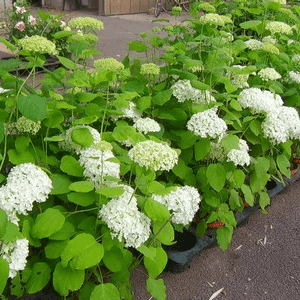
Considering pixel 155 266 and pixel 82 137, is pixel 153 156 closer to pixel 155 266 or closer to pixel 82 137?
pixel 82 137

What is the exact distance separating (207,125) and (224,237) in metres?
0.69

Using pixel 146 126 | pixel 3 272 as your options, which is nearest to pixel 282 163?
pixel 146 126

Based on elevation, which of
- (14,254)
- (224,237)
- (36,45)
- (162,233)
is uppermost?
(36,45)

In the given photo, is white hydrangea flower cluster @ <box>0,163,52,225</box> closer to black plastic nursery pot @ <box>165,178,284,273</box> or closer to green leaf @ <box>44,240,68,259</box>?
green leaf @ <box>44,240,68,259</box>

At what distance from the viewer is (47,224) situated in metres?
1.41

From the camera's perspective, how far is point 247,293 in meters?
2.37

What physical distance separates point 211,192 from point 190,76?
1.82ft

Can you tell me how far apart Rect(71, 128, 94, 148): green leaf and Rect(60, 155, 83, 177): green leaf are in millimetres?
71

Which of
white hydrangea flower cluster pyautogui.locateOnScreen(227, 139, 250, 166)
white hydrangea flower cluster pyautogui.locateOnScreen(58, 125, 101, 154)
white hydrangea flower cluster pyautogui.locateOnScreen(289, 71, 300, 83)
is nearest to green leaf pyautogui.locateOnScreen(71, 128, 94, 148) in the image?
white hydrangea flower cluster pyautogui.locateOnScreen(58, 125, 101, 154)

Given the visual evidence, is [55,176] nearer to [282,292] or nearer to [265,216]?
[282,292]

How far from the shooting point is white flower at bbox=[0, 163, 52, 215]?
52.1 inches

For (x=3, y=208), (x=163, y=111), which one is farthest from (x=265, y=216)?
(x=3, y=208)

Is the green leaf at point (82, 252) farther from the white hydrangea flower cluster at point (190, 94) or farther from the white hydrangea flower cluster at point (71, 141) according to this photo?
the white hydrangea flower cluster at point (190, 94)

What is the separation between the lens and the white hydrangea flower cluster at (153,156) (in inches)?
51.1
